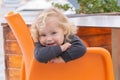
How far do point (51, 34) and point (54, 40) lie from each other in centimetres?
3

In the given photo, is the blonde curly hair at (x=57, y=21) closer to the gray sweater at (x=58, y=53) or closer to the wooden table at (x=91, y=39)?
the gray sweater at (x=58, y=53)

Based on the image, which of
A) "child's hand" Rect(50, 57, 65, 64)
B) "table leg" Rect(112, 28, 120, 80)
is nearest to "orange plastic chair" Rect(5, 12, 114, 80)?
"child's hand" Rect(50, 57, 65, 64)

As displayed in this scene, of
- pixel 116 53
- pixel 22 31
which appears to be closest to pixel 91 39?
pixel 116 53

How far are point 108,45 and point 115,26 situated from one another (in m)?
0.51

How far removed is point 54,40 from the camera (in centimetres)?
128

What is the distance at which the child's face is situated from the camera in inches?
50.0

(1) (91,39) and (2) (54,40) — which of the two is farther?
(1) (91,39)

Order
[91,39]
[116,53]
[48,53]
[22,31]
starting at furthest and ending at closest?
[91,39] → [116,53] → [22,31] → [48,53]

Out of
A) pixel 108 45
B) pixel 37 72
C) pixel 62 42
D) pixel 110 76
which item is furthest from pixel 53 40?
pixel 108 45

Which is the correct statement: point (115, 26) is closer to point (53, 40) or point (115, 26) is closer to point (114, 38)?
point (114, 38)

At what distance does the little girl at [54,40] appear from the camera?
123cm

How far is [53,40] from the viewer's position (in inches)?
50.3

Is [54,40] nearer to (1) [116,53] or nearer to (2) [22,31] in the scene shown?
(2) [22,31]

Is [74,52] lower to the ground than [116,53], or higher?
higher
